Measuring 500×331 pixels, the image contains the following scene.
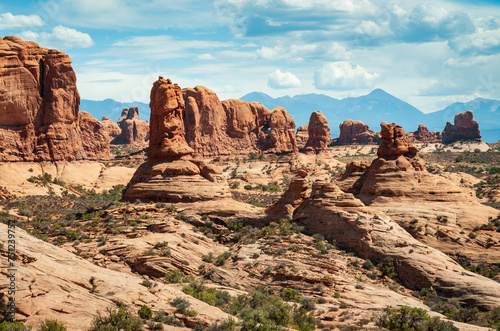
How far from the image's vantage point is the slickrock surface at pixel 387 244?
32469 mm

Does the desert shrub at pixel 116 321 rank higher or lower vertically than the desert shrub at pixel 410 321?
higher

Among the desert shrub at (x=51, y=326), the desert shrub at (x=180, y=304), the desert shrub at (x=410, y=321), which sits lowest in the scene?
the desert shrub at (x=410, y=321)

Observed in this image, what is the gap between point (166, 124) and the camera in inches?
1919

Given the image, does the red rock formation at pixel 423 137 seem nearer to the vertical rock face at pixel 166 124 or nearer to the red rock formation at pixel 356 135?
the red rock formation at pixel 356 135

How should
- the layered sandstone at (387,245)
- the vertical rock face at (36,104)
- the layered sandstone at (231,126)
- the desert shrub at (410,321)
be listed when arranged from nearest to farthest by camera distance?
the desert shrub at (410,321) → the layered sandstone at (387,245) → the vertical rock face at (36,104) → the layered sandstone at (231,126)

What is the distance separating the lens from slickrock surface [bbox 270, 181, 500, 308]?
3247 cm

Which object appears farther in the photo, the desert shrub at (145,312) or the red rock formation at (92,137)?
the red rock formation at (92,137)

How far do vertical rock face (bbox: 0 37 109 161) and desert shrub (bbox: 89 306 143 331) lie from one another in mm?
63566

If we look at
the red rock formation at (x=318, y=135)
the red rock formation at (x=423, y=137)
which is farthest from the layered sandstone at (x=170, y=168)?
the red rock formation at (x=423, y=137)

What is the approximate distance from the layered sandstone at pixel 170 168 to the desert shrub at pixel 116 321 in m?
22.7

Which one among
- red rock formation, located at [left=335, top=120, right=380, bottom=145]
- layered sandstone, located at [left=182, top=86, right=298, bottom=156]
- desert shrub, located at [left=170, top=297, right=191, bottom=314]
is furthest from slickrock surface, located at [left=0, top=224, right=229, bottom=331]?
red rock formation, located at [left=335, top=120, right=380, bottom=145]

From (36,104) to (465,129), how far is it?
138367 mm

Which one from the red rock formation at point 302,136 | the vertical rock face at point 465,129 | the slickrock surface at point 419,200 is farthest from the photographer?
the vertical rock face at point 465,129

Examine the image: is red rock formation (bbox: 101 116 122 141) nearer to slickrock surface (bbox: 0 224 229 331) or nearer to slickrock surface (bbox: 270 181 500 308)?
slickrock surface (bbox: 270 181 500 308)
